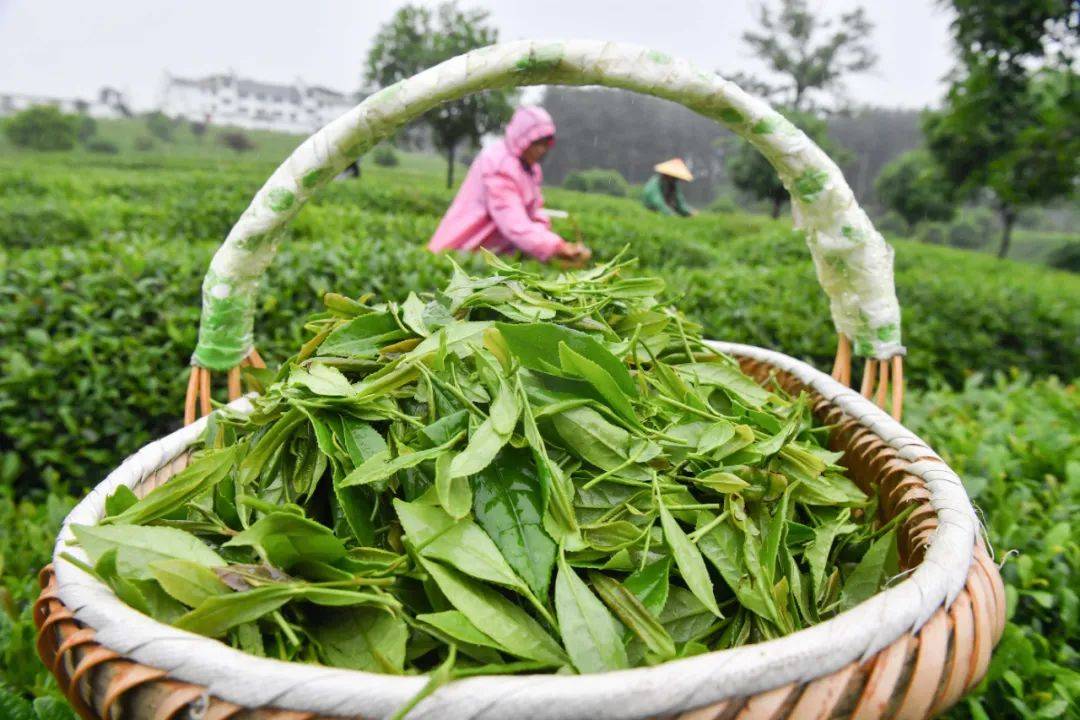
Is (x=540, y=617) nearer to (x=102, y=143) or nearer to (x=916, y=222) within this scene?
(x=102, y=143)

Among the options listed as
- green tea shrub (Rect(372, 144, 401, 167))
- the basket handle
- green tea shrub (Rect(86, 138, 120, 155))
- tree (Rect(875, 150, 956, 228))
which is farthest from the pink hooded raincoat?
tree (Rect(875, 150, 956, 228))

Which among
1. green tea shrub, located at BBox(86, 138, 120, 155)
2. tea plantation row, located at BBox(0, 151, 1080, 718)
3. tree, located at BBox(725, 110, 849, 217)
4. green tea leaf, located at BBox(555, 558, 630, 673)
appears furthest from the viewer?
tree, located at BBox(725, 110, 849, 217)

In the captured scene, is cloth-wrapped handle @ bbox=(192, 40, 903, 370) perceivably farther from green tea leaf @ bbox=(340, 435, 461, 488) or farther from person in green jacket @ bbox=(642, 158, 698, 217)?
person in green jacket @ bbox=(642, 158, 698, 217)

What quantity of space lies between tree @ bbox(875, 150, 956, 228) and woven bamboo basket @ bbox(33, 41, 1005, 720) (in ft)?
71.6

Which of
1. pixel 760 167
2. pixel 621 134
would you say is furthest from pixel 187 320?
pixel 760 167

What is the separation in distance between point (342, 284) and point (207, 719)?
6.49ft

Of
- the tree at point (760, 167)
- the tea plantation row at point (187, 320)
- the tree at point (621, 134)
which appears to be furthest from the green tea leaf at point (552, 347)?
the tree at point (760, 167)

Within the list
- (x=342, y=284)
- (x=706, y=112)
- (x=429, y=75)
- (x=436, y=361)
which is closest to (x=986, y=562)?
(x=436, y=361)

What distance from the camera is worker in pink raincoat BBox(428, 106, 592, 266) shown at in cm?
308

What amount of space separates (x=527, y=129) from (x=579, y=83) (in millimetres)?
2269

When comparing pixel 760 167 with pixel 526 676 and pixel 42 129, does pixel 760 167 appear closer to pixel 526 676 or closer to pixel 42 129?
pixel 42 129

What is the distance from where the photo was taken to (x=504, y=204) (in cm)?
313

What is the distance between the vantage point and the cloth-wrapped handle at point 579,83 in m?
0.96

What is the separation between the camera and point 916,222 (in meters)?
22.7
